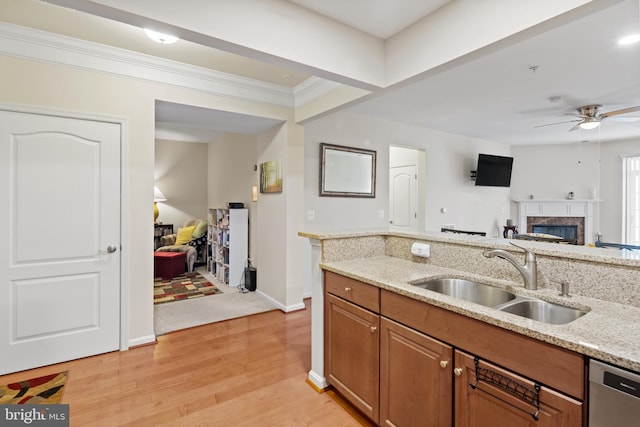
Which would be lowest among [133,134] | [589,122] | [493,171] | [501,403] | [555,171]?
[501,403]

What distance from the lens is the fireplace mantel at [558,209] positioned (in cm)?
663

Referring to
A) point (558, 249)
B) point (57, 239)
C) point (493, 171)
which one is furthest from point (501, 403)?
point (493, 171)

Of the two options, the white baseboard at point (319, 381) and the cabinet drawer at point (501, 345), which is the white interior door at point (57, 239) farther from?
the cabinet drawer at point (501, 345)

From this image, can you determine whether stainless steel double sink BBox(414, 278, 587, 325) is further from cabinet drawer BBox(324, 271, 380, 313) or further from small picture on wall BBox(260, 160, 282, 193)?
small picture on wall BBox(260, 160, 282, 193)

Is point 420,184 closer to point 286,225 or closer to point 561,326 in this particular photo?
point 286,225

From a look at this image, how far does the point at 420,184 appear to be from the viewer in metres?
5.49

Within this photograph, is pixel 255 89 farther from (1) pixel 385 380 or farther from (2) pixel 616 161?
(2) pixel 616 161

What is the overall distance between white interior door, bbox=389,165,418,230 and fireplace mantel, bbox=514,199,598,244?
306cm

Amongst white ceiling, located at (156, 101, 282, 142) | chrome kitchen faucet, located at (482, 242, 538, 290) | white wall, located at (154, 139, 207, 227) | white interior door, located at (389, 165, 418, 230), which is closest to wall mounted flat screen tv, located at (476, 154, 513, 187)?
white interior door, located at (389, 165, 418, 230)

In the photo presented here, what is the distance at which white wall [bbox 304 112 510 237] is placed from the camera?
4.20 meters

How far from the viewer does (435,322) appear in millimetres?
1431

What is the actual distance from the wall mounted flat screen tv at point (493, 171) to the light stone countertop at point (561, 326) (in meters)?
4.73

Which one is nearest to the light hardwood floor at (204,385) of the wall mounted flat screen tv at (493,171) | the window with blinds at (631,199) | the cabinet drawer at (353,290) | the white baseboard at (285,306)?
the white baseboard at (285,306)

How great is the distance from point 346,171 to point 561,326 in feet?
11.6
